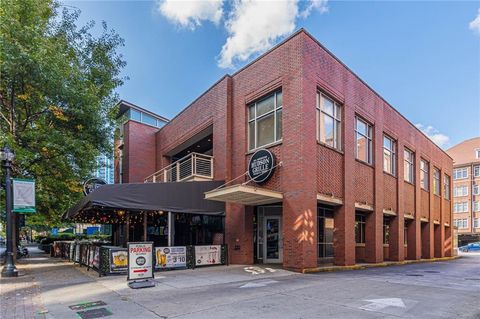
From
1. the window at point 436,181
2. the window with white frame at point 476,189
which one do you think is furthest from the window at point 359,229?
the window with white frame at point 476,189

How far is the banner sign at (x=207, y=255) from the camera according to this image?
14422 mm

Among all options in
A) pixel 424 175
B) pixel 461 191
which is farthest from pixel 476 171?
pixel 424 175

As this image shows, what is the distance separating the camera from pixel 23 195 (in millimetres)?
13273

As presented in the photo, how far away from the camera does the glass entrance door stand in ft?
55.0

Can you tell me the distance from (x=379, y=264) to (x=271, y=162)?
867 centimetres

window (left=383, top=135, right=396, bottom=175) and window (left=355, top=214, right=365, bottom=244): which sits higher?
window (left=383, top=135, right=396, bottom=175)

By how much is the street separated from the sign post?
371mm

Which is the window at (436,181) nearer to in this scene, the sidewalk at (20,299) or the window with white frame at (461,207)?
the sidewalk at (20,299)

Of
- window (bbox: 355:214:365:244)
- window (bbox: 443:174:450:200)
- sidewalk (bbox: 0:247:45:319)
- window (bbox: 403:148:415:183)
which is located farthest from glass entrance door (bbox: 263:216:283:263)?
window (bbox: 443:174:450:200)

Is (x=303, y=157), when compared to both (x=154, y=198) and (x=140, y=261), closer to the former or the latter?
(x=154, y=198)

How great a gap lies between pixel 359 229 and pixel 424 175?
10747 mm

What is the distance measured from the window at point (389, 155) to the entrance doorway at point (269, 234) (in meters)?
8.05

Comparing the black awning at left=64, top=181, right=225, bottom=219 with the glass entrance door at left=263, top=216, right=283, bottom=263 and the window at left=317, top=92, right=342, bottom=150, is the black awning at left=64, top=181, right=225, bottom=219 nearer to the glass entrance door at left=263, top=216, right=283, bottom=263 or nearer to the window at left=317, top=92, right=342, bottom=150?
the glass entrance door at left=263, top=216, right=283, bottom=263

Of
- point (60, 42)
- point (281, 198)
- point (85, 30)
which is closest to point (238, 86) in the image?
point (281, 198)
